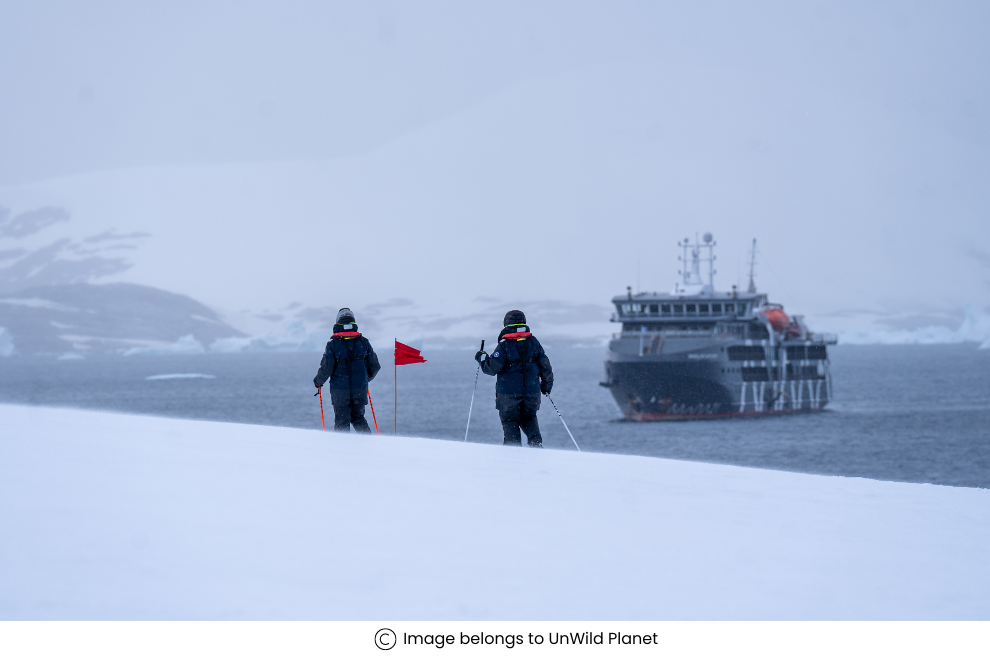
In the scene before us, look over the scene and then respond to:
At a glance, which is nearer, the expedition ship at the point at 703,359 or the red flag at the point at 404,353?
the red flag at the point at 404,353

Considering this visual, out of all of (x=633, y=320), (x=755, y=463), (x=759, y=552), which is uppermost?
(x=633, y=320)

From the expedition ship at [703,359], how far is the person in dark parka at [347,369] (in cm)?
4303

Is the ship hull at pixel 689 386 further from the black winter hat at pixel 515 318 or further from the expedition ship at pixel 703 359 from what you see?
the black winter hat at pixel 515 318

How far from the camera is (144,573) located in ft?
14.3

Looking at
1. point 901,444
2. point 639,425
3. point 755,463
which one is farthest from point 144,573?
point 639,425

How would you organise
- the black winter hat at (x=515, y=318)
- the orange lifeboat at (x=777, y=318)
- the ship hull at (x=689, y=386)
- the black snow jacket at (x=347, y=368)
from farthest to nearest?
the orange lifeboat at (x=777, y=318) < the ship hull at (x=689, y=386) < the black snow jacket at (x=347, y=368) < the black winter hat at (x=515, y=318)

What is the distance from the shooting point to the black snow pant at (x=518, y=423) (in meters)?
9.62

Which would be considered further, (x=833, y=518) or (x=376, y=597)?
(x=833, y=518)

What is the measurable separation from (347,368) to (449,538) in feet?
17.7

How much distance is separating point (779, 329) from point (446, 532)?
58617 millimetres

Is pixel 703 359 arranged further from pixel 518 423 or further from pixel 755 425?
pixel 518 423

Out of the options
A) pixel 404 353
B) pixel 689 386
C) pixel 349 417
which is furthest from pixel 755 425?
pixel 349 417

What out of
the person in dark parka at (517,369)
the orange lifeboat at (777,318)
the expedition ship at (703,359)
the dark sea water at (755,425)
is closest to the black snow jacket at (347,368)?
the person in dark parka at (517,369)
